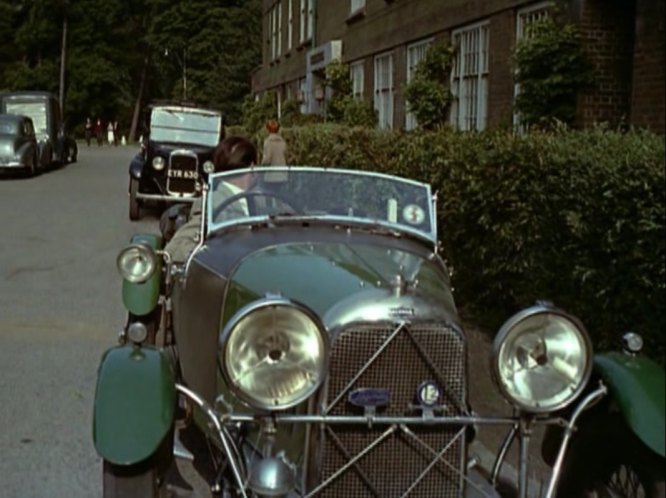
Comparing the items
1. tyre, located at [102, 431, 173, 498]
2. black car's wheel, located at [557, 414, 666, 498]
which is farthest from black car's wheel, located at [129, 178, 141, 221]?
black car's wheel, located at [557, 414, 666, 498]

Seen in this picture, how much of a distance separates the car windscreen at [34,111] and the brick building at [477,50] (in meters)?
8.08

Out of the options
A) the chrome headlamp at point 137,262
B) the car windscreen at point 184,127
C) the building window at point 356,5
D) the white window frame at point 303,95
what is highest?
the building window at point 356,5

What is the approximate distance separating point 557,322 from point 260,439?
1141mm

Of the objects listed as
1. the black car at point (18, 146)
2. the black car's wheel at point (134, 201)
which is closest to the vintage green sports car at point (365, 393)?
the black car's wheel at point (134, 201)

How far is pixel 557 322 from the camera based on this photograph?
341 cm

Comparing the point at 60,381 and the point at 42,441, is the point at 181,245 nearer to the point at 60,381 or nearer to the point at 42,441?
the point at 42,441

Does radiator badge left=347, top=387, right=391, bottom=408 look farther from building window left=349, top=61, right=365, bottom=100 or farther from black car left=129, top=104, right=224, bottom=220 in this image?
building window left=349, top=61, right=365, bottom=100

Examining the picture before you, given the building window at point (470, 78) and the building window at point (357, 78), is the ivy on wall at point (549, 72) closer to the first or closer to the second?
the building window at point (470, 78)

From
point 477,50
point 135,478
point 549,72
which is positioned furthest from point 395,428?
point 477,50

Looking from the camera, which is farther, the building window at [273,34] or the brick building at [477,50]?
the building window at [273,34]

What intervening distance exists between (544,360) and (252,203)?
1959mm

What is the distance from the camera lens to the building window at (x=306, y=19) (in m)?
29.8

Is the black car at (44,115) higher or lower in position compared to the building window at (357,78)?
lower

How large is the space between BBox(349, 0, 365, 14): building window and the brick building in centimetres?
2
